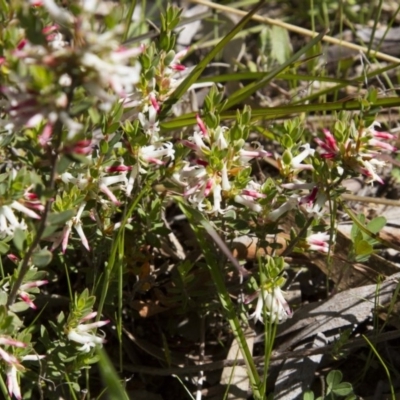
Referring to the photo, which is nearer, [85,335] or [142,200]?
[85,335]

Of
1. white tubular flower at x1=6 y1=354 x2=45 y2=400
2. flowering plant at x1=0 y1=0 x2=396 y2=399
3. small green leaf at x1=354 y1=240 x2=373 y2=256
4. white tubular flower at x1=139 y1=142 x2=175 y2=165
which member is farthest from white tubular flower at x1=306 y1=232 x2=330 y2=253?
white tubular flower at x1=6 y1=354 x2=45 y2=400

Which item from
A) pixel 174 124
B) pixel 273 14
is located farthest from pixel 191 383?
pixel 273 14

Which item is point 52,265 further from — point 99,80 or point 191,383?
point 99,80

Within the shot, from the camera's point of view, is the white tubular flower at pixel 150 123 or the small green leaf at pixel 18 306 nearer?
the small green leaf at pixel 18 306

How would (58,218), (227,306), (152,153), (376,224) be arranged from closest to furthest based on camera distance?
1. (58,218)
2. (152,153)
3. (227,306)
4. (376,224)

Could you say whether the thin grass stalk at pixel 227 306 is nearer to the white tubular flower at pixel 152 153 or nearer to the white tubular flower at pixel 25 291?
the white tubular flower at pixel 152 153

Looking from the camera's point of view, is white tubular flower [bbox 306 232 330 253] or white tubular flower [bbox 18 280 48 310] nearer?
white tubular flower [bbox 18 280 48 310]

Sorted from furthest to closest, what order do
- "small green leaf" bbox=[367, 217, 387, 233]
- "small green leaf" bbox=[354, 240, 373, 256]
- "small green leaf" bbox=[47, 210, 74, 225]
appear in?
"small green leaf" bbox=[367, 217, 387, 233] → "small green leaf" bbox=[354, 240, 373, 256] → "small green leaf" bbox=[47, 210, 74, 225]

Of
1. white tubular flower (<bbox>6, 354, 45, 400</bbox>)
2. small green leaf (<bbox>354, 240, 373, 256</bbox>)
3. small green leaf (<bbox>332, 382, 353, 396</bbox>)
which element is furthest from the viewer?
small green leaf (<bbox>354, 240, 373, 256</bbox>)

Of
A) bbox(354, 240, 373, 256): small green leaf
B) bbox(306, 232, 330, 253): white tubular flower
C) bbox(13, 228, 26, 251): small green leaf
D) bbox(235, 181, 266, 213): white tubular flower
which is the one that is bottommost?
bbox(354, 240, 373, 256): small green leaf

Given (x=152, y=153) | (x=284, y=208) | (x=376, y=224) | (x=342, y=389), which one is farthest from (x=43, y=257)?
(x=376, y=224)

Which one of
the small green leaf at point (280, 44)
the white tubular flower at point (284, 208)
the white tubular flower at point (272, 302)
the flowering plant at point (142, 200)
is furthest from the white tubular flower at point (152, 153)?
the small green leaf at point (280, 44)

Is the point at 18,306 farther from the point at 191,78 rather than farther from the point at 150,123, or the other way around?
the point at 191,78

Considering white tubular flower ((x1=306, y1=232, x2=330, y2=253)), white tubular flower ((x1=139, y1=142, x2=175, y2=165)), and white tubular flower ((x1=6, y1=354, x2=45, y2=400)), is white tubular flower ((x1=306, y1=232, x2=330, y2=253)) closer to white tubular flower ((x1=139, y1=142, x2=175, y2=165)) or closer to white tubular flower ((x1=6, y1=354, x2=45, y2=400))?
white tubular flower ((x1=139, y1=142, x2=175, y2=165))
